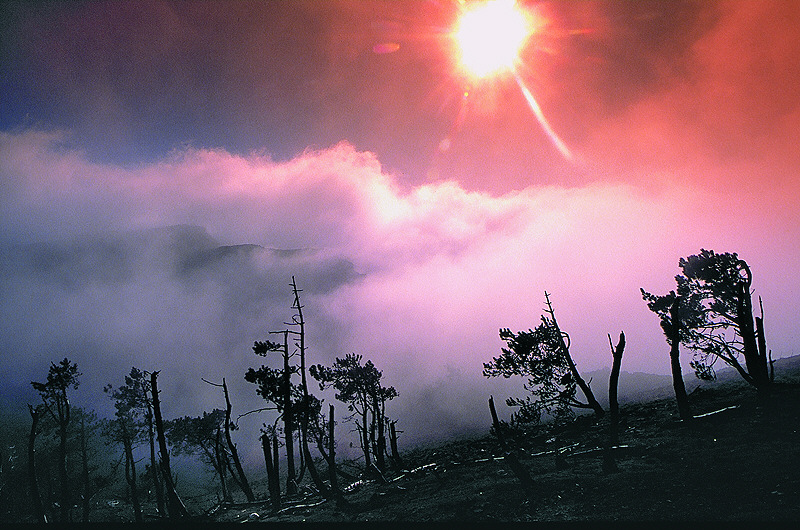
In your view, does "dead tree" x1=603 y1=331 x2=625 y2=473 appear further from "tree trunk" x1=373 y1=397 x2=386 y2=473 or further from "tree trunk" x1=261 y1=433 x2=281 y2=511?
"tree trunk" x1=373 y1=397 x2=386 y2=473

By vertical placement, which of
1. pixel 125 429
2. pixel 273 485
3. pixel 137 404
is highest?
pixel 137 404

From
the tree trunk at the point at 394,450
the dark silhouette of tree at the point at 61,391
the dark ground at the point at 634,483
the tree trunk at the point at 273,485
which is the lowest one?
the tree trunk at the point at 394,450

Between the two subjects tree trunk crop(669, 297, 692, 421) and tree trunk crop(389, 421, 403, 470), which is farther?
tree trunk crop(389, 421, 403, 470)

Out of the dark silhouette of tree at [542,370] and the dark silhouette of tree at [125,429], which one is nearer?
the dark silhouette of tree at [542,370]

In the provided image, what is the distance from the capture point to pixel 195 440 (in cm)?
4122

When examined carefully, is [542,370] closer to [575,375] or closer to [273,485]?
[575,375]

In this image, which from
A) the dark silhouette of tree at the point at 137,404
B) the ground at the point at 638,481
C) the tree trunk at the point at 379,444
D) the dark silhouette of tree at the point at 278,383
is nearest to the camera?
the ground at the point at 638,481

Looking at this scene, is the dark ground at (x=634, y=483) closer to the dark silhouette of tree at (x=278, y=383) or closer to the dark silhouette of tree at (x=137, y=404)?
the dark silhouette of tree at (x=278, y=383)

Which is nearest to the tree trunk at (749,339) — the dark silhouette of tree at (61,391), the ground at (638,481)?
the ground at (638,481)

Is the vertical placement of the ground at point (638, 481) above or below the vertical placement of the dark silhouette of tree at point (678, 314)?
below

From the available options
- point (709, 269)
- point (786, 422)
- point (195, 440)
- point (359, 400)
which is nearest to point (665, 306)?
point (709, 269)

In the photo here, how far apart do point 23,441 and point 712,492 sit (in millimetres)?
88990

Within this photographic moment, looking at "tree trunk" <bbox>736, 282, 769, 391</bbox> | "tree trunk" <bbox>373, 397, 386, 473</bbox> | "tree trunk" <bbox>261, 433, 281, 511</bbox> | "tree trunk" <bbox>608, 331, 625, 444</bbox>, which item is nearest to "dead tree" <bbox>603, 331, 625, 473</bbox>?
"tree trunk" <bbox>608, 331, 625, 444</bbox>

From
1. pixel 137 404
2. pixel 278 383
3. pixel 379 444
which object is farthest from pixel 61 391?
pixel 379 444
